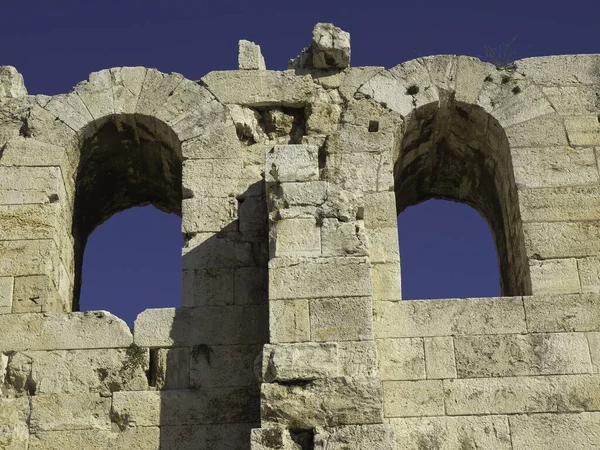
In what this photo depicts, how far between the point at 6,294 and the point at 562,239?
497cm

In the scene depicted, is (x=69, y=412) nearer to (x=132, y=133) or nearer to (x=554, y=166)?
(x=132, y=133)

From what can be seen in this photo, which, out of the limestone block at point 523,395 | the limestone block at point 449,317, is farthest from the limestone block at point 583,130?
Result: the limestone block at point 523,395

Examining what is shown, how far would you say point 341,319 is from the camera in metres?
7.95

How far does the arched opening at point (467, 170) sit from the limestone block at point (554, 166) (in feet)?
0.42

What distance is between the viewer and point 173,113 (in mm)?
10055

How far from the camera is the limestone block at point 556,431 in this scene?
810 cm

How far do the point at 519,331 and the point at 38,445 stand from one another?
13.5ft

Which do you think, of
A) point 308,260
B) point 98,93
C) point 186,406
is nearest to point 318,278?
point 308,260

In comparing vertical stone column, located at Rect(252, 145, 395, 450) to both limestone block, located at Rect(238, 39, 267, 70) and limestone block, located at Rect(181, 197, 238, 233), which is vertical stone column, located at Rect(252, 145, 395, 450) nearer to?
limestone block, located at Rect(181, 197, 238, 233)

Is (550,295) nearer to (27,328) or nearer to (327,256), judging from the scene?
(327,256)

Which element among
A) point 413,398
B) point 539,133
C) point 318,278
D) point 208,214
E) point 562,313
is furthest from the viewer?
point 539,133


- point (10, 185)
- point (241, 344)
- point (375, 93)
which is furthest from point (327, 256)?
point (10, 185)

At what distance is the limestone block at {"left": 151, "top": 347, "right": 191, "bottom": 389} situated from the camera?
343 inches

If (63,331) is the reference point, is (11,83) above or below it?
above
